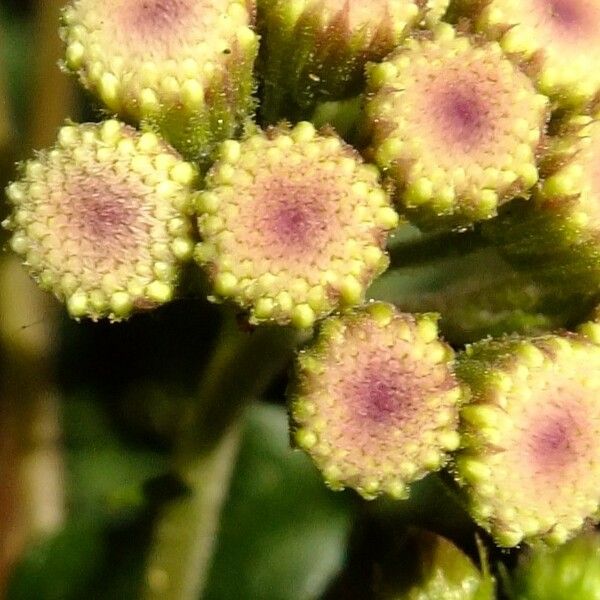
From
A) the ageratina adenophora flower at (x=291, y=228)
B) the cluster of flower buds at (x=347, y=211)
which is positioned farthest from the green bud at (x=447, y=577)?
the ageratina adenophora flower at (x=291, y=228)

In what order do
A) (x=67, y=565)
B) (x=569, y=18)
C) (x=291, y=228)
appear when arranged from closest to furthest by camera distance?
1. (x=291, y=228)
2. (x=569, y=18)
3. (x=67, y=565)

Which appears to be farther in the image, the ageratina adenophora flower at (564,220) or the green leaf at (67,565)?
the green leaf at (67,565)

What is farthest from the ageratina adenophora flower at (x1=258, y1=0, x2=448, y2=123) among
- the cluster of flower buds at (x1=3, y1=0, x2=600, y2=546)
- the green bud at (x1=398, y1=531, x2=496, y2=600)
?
the green bud at (x1=398, y1=531, x2=496, y2=600)

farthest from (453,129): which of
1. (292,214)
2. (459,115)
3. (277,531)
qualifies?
(277,531)

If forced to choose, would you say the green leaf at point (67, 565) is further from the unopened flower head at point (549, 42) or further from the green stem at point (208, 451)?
the unopened flower head at point (549, 42)

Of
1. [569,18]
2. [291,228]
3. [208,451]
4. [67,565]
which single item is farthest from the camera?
[67,565]

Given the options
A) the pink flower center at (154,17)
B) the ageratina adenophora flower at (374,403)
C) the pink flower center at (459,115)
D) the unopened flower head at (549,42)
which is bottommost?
the ageratina adenophora flower at (374,403)

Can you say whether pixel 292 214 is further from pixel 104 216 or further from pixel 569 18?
pixel 569 18

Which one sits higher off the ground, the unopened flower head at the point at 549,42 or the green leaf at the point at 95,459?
the unopened flower head at the point at 549,42
